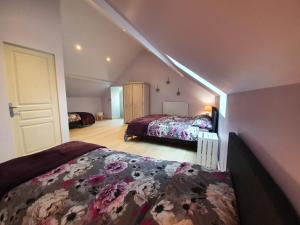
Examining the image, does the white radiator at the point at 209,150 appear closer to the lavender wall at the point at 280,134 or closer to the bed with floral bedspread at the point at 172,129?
the bed with floral bedspread at the point at 172,129

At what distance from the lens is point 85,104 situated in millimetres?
7188

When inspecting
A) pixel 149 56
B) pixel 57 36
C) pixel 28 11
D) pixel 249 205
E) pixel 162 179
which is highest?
pixel 149 56

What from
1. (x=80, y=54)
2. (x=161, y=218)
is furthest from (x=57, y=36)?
(x=161, y=218)

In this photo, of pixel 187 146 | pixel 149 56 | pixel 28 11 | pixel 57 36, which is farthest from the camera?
pixel 149 56

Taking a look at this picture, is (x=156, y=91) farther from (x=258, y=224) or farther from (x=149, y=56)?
(x=258, y=224)

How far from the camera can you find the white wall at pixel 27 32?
2.21 m

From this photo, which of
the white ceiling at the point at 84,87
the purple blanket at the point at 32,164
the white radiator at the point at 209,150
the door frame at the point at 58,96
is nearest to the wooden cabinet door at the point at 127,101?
the white ceiling at the point at 84,87

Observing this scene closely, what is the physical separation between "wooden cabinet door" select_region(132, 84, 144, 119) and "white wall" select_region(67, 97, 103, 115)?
254 centimetres

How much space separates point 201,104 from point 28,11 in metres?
5.30

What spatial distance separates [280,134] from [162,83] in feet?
19.0

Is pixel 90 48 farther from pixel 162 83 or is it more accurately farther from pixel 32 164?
pixel 32 164

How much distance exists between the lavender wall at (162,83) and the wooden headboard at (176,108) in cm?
17

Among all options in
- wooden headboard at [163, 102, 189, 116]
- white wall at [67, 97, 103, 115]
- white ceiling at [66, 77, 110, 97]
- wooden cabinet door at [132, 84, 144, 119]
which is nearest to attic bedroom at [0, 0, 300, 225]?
white ceiling at [66, 77, 110, 97]

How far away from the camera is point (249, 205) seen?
0.71 m
